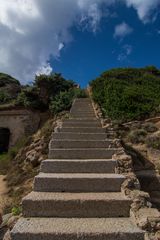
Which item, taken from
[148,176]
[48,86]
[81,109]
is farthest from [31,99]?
[148,176]

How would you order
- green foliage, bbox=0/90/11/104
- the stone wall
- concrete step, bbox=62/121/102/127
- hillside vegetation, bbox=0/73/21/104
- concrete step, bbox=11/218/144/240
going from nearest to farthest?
concrete step, bbox=11/218/144/240 → concrete step, bbox=62/121/102/127 → the stone wall → green foliage, bbox=0/90/11/104 → hillside vegetation, bbox=0/73/21/104

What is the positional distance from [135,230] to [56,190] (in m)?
1.44

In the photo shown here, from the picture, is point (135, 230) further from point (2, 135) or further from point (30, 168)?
point (2, 135)

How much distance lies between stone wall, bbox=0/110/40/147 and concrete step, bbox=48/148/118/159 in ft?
32.7

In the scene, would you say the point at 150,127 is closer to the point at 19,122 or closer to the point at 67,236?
the point at 67,236

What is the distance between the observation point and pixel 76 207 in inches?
139

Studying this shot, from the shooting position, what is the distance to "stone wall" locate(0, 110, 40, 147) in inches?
594

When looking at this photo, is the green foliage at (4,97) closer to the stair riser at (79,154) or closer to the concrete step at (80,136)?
the concrete step at (80,136)

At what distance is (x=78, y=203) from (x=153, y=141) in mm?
5639

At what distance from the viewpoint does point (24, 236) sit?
294 centimetres

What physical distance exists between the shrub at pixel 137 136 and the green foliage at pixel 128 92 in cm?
155

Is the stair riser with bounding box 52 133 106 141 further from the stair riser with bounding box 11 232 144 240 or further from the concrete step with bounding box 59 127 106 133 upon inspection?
the stair riser with bounding box 11 232 144 240

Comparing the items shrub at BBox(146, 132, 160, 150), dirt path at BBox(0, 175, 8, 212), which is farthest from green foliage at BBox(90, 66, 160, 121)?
dirt path at BBox(0, 175, 8, 212)

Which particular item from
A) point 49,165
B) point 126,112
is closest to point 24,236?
point 49,165
